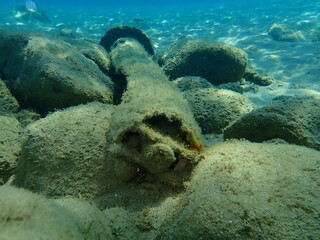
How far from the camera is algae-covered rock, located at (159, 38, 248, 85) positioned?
634cm

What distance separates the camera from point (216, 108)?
3.99 metres

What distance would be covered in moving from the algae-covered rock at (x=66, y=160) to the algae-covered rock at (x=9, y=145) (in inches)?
10.5

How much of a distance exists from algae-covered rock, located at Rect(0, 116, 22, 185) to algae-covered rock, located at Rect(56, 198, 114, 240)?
5.14 feet

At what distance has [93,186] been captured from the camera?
2.75 m

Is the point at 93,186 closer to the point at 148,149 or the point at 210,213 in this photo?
the point at 148,149

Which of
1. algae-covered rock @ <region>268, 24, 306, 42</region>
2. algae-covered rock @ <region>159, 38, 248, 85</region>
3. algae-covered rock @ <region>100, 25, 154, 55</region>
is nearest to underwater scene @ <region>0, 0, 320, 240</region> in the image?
algae-covered rock @ <region>159, 38, 248, 85</region>

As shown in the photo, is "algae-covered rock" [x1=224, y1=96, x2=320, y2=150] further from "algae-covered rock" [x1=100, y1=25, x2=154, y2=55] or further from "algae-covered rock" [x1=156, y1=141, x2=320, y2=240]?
"algae-covered rock" [x1=100, y1=25, x2=154, y2=55]

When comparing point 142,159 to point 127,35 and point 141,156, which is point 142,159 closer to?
point 141,156

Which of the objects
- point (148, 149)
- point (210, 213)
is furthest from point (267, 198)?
point (148, 149)

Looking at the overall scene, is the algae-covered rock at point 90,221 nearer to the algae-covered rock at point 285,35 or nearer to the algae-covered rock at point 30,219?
the algae-covered rock at point 30,219

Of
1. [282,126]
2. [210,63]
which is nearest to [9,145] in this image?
[282,126]

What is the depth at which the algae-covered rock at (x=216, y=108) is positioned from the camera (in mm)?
3885

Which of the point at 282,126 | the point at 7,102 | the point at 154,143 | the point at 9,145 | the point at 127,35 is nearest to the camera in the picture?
the point at 154,143

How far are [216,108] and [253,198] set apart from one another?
7.98ft
